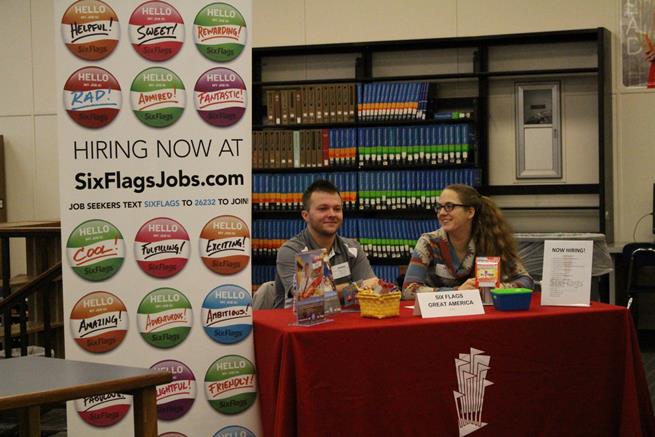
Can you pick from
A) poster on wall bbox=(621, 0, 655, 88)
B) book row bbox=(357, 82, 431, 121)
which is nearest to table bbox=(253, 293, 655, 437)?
book row bbox=(357, 82, 431, 121)

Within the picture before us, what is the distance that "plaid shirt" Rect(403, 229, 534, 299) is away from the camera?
3668 millimetres

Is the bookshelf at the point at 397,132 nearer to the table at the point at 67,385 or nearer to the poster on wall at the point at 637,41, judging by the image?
the poster on wall at the point at 637,41

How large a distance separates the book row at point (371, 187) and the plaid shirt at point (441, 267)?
334 cm

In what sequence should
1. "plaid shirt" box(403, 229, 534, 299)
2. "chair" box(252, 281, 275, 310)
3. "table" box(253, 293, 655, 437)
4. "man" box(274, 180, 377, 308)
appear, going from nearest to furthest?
"table" box(253, 293, 655, 437) < "man" box(274, 180, 377, 308) < "plaid shirt" box(403, 229, 534, 299) < "chair" box(252, 281, 275, 310)

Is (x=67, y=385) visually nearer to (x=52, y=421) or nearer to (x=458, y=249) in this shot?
(x=458, y=249)

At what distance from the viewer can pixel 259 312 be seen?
136 inches

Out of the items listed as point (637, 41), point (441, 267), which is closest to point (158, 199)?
point (441, 267)

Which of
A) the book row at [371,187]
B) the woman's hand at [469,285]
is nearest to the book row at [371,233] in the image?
the book row at [371,187]

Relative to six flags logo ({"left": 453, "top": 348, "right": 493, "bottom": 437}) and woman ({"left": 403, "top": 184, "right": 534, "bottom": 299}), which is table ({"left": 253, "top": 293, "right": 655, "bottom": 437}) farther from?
woman ({"left": 403, "top": 184, "right": 534, "bottom": 299})

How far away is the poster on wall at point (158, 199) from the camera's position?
317 cm

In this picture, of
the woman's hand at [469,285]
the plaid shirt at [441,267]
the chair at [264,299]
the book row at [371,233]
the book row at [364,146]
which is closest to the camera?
the woman's hand at [469,285]

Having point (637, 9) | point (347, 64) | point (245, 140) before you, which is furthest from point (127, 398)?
point (637, 9)

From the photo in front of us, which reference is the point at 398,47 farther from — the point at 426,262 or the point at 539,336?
the point at 539,336

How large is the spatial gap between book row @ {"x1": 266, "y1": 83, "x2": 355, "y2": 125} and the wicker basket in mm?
4258
